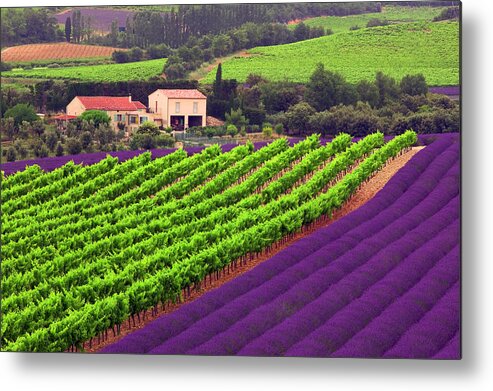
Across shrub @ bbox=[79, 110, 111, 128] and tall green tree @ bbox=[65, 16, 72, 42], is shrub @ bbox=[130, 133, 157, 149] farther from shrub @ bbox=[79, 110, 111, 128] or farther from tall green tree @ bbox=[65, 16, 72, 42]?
tall green tree @ bbox=[65, 16, 72, 42]

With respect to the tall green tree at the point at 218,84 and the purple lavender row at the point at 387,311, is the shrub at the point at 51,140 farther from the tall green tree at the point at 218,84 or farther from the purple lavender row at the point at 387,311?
the purple lavender row at the point at 387,311

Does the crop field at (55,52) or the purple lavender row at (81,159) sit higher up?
the crop field at (55,52)

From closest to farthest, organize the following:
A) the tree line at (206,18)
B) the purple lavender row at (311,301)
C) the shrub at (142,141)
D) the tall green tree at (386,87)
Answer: the purple lavender row at (311,301) < the tree line at (206,18) < the tall green tree at (386,87) < the shrub at (142,141)

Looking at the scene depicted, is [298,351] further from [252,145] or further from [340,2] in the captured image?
[340,2]

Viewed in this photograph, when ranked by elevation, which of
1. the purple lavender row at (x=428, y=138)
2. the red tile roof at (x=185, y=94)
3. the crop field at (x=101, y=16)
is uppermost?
the crop field at (x=101, y=16)

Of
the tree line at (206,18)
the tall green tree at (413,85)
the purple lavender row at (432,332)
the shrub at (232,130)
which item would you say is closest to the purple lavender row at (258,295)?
the purple lavender row at (432,332)

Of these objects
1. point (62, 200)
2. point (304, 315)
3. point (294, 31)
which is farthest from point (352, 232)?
point (62, 200)

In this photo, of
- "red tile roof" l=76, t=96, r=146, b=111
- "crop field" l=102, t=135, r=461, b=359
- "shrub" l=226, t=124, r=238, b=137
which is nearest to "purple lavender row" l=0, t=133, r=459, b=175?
"shrub" l=226, t=124, r=238, b=137
